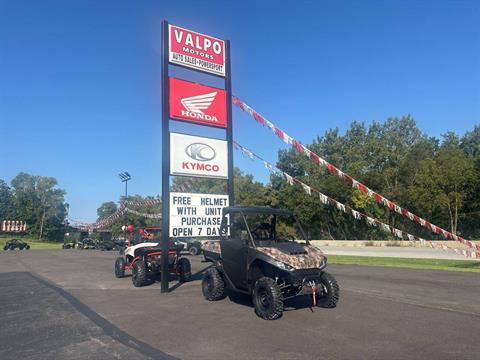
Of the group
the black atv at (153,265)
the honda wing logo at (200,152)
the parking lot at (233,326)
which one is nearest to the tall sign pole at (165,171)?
the honda wing logo at (200,152)

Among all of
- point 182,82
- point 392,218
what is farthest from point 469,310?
point 392,218

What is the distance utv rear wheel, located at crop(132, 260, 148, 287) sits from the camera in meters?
12.2

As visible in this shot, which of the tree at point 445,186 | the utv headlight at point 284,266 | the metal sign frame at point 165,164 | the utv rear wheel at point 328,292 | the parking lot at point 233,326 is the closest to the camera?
the parking lot at point 233,326

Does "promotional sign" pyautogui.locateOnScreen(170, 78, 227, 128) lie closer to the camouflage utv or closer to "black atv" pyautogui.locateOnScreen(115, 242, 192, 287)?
the camouflage utv

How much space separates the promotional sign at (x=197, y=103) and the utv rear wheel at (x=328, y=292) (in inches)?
260

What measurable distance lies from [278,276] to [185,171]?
5231mm

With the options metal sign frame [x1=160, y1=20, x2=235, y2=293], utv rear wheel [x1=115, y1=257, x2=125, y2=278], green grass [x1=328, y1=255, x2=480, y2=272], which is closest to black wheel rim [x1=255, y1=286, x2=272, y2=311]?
metal sign frame [x1=160, y1=20, x2=235, y2=293]

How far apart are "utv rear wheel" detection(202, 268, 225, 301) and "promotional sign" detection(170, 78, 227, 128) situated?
497 cm

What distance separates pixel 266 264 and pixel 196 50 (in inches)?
315

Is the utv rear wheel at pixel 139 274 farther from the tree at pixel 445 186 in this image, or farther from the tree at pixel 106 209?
the tree at pixel 106 209

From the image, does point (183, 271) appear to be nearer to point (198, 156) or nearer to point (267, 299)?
point (198, 156)

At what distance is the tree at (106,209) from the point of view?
15532 centimetres

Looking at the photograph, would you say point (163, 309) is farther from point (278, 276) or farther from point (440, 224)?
point (440, 224)

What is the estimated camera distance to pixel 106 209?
527 ft
